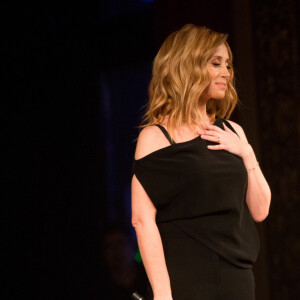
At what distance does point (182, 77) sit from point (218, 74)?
0.42 feet

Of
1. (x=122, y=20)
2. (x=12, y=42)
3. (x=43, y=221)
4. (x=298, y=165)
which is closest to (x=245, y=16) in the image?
(x=298, y=165)

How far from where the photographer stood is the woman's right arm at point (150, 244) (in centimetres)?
160

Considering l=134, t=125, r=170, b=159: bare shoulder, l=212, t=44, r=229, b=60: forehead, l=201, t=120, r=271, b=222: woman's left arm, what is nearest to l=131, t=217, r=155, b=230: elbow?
l=134, t=125, r=170, b=159: bare shoulder

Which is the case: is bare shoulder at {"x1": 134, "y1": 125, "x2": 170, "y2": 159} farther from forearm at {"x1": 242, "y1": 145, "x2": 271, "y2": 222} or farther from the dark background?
the dark background

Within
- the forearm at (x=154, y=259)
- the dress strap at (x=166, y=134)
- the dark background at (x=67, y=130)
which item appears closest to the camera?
the forearm at (x=154, y=259)

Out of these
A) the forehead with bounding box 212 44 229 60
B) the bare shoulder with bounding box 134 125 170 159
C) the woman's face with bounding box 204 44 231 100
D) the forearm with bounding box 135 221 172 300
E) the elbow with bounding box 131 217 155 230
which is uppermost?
the forehead with bounding box 212 44 229 60

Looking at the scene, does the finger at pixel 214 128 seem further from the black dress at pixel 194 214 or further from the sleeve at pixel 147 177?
the sleeve at pixel 147 177

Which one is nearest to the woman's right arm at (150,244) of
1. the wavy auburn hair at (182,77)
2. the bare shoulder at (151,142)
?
the bare shoulder at (151,142)

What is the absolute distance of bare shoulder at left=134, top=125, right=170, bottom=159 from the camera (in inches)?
66.6

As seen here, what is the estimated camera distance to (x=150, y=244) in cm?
161

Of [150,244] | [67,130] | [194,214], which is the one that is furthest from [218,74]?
[67,130]

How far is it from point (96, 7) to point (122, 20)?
0.64 feet

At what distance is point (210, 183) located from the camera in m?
1.64

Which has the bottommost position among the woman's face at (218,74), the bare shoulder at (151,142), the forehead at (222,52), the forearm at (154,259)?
the forearm at (154,259)
